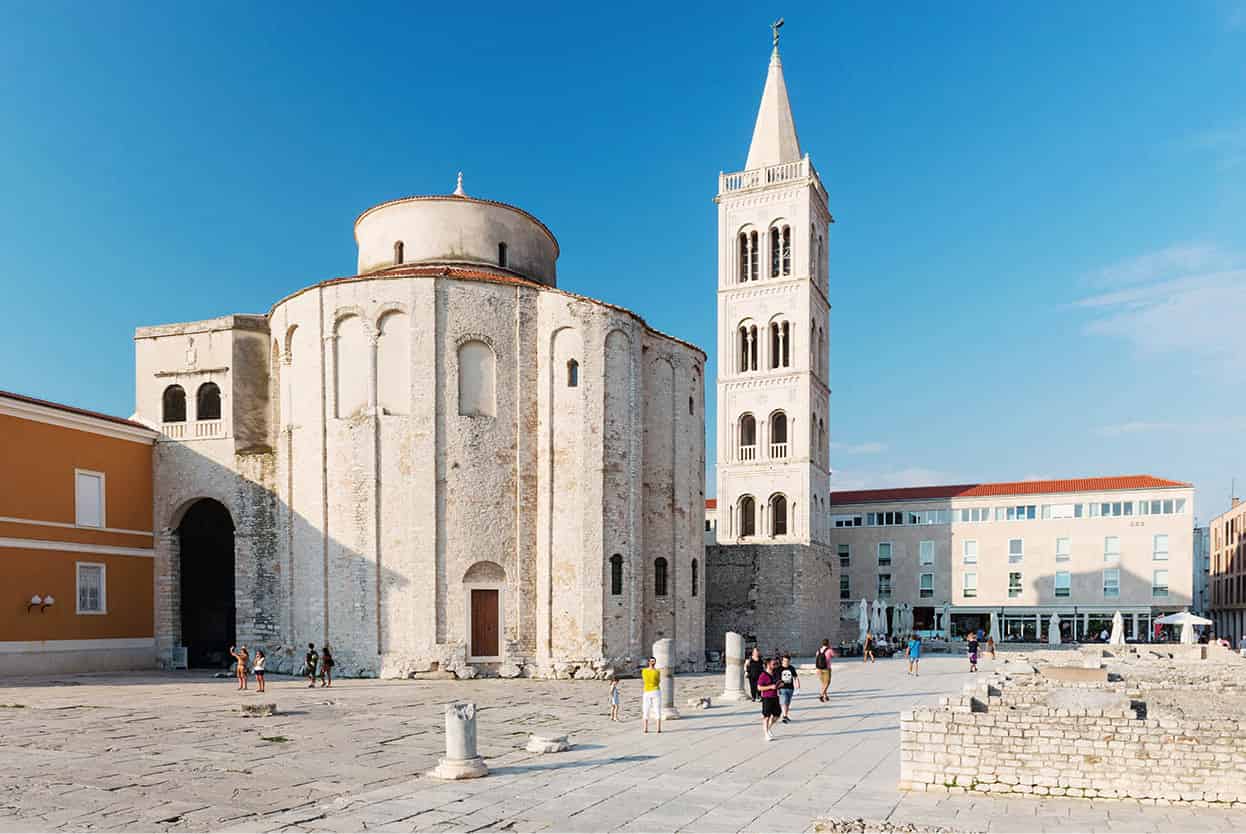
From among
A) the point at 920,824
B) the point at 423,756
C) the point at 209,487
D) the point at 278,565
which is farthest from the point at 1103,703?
the point at 209,487

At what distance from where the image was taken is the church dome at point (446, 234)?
31.9m

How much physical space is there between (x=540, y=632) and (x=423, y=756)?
516 inches

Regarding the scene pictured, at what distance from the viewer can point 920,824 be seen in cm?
1015

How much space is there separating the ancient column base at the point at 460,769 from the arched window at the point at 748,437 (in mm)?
36726

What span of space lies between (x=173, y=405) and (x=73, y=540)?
20.6 ft

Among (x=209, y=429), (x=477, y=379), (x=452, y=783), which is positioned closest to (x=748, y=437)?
(x=477, y=379)

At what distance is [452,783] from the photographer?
12.6 m

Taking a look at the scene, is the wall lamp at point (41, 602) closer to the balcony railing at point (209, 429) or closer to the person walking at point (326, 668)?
the balcony railing at point (209, 429)

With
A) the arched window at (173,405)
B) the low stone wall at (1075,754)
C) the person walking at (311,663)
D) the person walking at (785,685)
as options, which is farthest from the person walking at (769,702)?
the arched window at (173,405)

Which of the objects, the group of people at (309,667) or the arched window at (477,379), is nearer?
the group of people at (309,667)

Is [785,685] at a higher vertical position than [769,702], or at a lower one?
lower

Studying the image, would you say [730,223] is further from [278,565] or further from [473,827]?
[473,827]

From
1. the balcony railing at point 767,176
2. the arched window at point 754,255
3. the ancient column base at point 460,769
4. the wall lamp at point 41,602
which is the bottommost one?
the ancient column base at point 460,769

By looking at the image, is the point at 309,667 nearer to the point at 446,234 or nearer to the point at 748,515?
the point at 446,234
